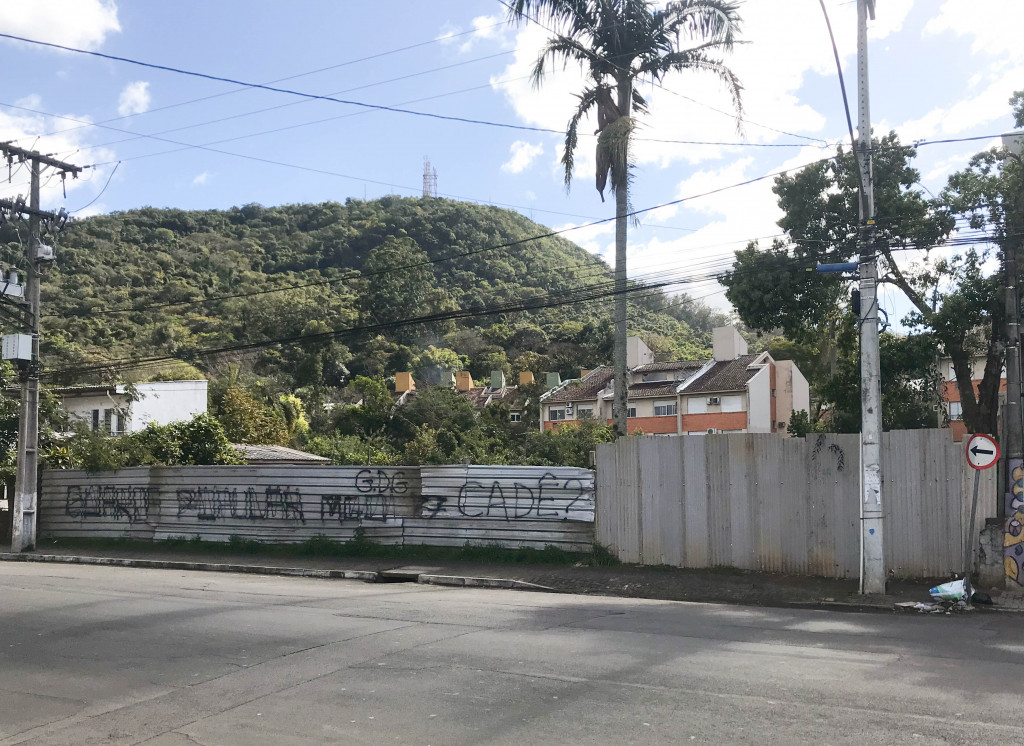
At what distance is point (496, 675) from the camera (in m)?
7.57

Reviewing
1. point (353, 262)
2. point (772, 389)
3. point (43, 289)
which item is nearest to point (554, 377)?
point (772, 389)

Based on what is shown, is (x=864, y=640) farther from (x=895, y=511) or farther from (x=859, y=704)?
(x=895, y=511)

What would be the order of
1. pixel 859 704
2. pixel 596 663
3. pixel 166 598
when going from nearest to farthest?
pixel 859 704
pixel 596 663
pixel 166 598

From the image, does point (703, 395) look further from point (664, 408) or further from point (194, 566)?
point (194, 566)

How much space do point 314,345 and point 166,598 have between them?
55.0m

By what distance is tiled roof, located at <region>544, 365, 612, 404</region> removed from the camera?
199ft

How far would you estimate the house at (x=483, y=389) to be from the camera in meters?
63.5

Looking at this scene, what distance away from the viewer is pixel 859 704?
649cm

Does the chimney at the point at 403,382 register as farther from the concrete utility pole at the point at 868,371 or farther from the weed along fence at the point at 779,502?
the concrete utility pole at the point at 868,371

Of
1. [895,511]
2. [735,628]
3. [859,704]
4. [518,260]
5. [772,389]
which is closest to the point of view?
[859,704]

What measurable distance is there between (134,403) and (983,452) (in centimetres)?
3703

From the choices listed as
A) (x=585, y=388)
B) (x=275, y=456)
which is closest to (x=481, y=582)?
(x=275, y=456)

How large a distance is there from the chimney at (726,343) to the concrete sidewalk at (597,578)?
41523 mm

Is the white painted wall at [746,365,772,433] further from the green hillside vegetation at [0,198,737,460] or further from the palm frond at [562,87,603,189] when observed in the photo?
the palm frond at [562,87,603,189]
